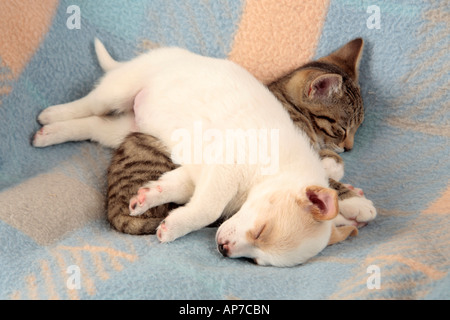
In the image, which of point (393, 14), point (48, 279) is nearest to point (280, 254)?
point (48, 279)

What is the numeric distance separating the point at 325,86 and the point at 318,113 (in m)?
0.14

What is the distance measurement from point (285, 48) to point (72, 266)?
1.52 meters

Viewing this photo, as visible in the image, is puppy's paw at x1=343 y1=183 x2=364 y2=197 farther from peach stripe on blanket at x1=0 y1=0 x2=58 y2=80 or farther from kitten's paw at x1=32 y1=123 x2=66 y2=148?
peach stripe on blanket at x1=0 y1=0 x2=58 y2=80

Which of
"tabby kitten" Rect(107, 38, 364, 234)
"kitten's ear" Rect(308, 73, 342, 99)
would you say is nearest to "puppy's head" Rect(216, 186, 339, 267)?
"tabby kitten" Rect(107, 38, 364, 234)

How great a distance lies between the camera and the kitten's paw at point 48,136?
231 cm

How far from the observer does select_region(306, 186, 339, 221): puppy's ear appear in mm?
1581

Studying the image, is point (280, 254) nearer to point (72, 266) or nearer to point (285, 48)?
point (72, 266)

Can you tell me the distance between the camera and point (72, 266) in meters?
1.64

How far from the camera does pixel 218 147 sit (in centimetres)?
192

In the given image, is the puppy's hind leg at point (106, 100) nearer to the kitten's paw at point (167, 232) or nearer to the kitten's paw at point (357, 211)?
the kitten's paw at point (167, 232)

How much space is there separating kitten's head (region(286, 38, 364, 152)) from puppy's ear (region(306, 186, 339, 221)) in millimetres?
834

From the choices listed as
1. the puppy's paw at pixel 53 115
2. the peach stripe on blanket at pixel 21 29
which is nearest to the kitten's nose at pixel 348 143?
the puppy's paw at pixel 53 115

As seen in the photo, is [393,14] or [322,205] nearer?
[322,205]

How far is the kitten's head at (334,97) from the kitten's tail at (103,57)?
2.86ft
